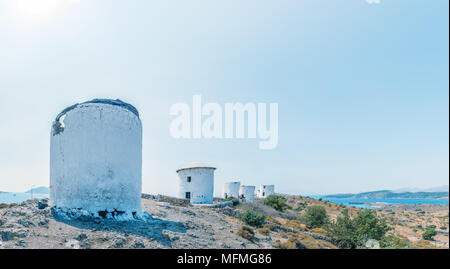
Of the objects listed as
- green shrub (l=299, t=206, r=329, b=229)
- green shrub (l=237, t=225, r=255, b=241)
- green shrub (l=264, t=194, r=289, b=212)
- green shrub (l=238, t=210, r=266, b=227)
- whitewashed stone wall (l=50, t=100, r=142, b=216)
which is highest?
whitewashed stone wall (l=50, t=100, r=142, b=216)

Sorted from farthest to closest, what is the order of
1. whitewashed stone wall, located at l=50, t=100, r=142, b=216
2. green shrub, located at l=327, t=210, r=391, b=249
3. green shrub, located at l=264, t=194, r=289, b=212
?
green shrub, located at l=264, t=194, r=289, b=212, green shrub, located at l=327, t=210, r=391, b=249, whitewashed stone wall, located at l=50, t=100, r=142, b=216

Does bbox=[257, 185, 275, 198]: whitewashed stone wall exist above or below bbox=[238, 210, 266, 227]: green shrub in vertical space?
below

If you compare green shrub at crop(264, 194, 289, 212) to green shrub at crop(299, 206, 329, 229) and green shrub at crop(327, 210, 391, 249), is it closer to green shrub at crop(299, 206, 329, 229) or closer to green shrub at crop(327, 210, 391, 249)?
green shrub at crop(299, 206, 329, 229)

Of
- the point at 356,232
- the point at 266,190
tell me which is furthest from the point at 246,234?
the point at 266,190

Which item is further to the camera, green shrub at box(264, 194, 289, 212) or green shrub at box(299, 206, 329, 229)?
green shrub at box(264, 194, 289, 212)

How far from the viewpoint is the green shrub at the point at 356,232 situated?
15311 mm

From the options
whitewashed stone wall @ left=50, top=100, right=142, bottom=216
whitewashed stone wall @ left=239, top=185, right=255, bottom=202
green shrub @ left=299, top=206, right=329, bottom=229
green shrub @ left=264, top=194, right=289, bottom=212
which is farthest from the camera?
whitewashed stone wall @ left=239, top=185, right=255, bottom=202

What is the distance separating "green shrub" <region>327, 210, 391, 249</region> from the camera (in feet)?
50.2

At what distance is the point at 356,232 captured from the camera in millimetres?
16266

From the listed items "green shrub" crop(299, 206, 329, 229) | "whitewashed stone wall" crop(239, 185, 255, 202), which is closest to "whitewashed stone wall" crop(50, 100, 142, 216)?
"green shrub" crop(299, 206, 329, 229)

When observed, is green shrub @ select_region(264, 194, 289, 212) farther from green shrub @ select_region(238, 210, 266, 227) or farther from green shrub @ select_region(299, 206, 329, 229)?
green shrub @ select_region(238, 210, 266, 227)
